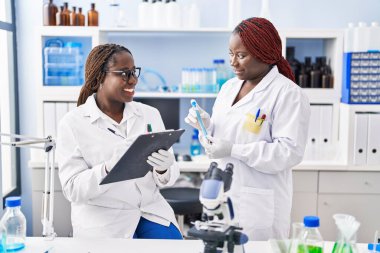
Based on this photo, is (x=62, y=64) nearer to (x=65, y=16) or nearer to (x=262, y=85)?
(x=65, y=16)

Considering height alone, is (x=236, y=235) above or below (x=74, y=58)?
below

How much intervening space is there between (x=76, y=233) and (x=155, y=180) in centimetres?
38

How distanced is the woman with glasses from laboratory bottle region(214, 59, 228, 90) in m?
1.49

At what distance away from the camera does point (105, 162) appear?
1.76 metres

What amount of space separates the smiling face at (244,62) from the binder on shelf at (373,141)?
1470mm

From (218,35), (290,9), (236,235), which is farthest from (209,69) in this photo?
(236,235)

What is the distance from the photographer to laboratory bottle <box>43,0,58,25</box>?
10.6 feet

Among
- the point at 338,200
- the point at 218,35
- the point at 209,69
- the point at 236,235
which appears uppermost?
the point at 218,35

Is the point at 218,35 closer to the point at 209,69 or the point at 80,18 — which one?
the point at 209,69

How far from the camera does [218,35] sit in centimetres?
360

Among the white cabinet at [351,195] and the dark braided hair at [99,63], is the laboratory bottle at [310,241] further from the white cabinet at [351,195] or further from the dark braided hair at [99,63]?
the white cabinet at [351,195]

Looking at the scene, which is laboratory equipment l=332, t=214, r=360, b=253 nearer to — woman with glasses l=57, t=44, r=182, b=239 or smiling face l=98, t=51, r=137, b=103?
woman with glasses l=57, t=44, r=182, b=239

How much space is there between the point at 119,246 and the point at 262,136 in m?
0.74

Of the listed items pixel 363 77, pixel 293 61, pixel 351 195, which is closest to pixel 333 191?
pixel 351 195
